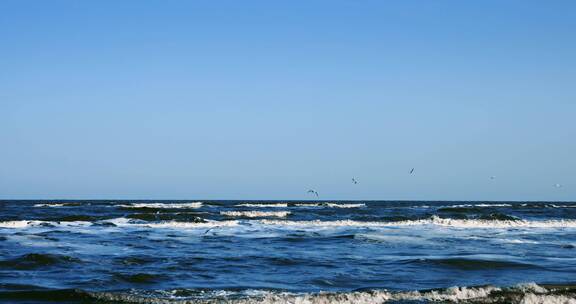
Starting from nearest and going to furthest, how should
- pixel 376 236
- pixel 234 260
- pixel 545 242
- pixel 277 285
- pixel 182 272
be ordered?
pixel 277 285
pixel 182 272
pixel 234 260
pixel 545 242
pixel 376 236

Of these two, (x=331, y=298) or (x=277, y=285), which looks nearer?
(x=331, y=298)

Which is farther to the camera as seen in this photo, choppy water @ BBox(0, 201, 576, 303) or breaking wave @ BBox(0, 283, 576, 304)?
choppy water @ BBox(0, 201, 576, 303)

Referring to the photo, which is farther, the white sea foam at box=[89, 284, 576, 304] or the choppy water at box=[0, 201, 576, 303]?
the choppy water at box=[0, 201, 576, 303]

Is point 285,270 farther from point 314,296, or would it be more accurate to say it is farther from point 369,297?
point 369,297

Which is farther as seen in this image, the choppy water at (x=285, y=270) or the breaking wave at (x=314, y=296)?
the choppy water at (x=285, y=270)

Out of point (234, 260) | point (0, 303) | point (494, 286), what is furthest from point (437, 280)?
point (0, 303)

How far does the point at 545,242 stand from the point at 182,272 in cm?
1518

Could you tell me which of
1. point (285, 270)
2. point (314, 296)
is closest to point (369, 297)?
point (314, 296)

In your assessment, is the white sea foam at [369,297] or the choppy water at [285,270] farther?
the choppy water at [285,270]

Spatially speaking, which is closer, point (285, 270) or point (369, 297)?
point (369, 297)

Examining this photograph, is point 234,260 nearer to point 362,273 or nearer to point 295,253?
point 295,253

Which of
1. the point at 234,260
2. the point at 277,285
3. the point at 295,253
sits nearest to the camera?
the point at 277,285

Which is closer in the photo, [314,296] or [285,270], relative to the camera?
[314,296]

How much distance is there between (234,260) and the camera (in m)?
16.9
